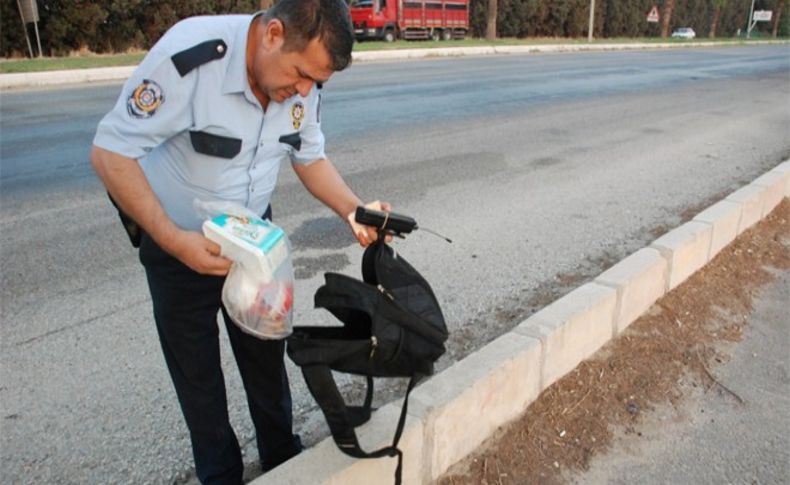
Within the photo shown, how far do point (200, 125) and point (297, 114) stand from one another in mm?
341

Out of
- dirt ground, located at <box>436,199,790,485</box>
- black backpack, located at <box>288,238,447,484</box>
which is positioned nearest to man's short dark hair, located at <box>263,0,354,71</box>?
black backpack, located at <box>288,238,447,484</box>

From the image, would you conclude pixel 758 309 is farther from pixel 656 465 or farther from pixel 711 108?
pixel 711 108

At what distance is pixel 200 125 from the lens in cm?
183

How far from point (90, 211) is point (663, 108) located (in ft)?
33.9

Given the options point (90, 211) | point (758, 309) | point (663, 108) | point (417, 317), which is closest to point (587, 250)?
point (758, 309)

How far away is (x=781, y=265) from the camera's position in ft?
16.1

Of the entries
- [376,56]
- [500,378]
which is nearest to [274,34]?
[500,378]

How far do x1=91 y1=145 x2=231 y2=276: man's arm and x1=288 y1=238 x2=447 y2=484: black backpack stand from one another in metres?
0.32

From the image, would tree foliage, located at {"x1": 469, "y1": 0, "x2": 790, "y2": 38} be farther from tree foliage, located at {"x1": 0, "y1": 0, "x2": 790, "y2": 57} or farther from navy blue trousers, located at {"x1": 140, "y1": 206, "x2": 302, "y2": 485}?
navy blue trousers, located at {"x1": 140, "y1": 206, "x2": 302, "y2": 485}

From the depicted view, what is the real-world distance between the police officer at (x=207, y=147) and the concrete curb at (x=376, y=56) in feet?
46.0

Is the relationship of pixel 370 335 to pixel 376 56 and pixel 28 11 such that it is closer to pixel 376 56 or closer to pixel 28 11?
pixel 376 56

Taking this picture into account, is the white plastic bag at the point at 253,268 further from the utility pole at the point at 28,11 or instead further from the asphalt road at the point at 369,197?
the utility pole at the point at 28,11

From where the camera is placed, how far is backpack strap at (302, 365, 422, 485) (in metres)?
1.89

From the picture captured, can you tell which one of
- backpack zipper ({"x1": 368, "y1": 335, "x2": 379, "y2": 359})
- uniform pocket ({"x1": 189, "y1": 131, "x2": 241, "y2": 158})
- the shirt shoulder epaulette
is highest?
the shirt shoulder epaulette
